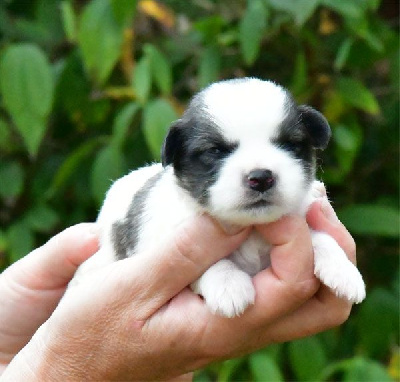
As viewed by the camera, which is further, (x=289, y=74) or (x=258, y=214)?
(x=289, y=74)

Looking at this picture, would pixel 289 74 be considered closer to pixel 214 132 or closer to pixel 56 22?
pixel 56 22

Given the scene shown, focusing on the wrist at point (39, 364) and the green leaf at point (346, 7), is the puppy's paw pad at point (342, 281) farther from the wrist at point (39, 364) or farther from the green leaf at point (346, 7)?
the green leaf at point (346, 7)

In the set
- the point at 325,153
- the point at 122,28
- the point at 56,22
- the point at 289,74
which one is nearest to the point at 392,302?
the point at 325,153

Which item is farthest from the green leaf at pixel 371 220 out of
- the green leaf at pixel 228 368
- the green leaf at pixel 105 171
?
the green leaf at pixel 105 171

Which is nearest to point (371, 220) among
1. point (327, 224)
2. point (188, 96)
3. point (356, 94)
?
point (356, 94)

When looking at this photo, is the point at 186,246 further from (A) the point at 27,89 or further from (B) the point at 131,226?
(A) the point at 27,89

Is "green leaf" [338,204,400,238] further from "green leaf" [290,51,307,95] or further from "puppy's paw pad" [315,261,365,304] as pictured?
"puppy's paw pad" [315,261,365,304]
